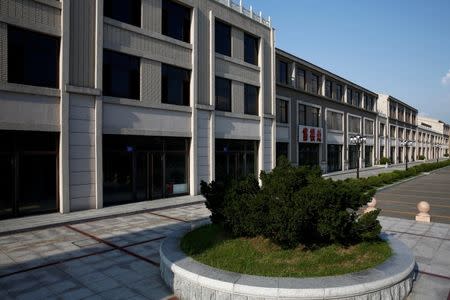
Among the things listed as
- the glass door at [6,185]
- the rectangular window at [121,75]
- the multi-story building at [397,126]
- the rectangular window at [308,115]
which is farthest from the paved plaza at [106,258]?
the multi-story building at [397,126]

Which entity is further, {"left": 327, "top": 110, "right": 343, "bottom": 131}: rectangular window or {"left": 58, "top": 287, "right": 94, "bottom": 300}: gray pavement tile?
{"left": 327, "top": 110, "right": 343, "bottom": 131}: rectangular window

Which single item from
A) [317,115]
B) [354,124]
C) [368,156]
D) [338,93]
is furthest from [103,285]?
[368,156]

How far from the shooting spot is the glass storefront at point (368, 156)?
50.9 m

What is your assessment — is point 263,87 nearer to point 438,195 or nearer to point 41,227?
point 438,195

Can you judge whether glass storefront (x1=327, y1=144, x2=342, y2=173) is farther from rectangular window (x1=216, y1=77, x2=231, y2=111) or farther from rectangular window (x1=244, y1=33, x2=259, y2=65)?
rectangular window (x1=216, y1=77, x2=231, y2=111)

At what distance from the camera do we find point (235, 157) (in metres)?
23.0

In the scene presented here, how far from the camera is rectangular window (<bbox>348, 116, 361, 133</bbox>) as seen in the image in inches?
1751

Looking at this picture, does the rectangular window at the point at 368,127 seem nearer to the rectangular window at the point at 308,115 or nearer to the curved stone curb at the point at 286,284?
the rectangular window at the point at 308,115

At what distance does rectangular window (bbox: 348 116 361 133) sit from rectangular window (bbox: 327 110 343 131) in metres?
3.11

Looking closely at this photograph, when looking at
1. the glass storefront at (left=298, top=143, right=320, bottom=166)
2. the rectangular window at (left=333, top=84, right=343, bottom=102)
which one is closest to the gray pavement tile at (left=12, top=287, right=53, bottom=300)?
the glass storefront at (left=298, top=143, right=320, bottom=166)

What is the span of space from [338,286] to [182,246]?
12.1 ft

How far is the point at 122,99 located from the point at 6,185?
19.8ft

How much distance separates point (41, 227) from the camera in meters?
11.9

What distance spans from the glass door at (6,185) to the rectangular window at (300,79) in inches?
1032
